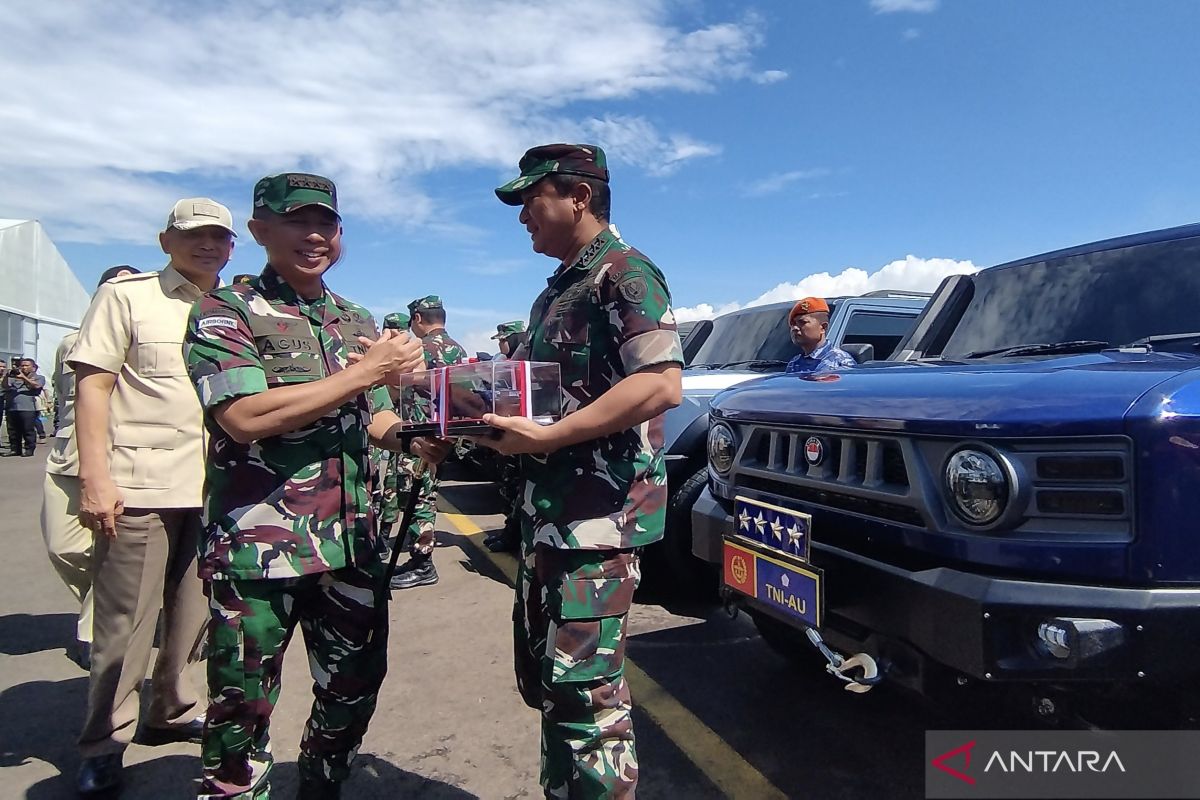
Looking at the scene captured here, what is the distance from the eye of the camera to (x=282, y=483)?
1980mm

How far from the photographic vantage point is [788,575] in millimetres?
2273

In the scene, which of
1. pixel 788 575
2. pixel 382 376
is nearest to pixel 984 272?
pixel 788 575

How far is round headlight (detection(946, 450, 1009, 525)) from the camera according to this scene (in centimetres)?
183

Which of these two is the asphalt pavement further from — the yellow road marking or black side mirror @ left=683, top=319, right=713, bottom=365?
black side mirror @ left=683, top=319, right=713, bottom=365

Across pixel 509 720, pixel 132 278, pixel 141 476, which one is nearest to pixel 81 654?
pixel 141 476

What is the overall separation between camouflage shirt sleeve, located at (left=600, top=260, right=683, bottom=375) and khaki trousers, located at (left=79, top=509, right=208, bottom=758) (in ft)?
6.16

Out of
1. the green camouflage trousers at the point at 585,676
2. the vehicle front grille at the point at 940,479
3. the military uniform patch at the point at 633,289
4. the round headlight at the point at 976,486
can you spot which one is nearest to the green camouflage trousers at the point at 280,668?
the green camouflage trousers at the point at 585,676

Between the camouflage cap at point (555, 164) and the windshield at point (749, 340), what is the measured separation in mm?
3563

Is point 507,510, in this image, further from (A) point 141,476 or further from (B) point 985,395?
(B) point 985,395

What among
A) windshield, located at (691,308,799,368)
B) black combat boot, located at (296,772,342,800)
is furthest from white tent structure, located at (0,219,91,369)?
black combat boot, located at (296,772,342,800)

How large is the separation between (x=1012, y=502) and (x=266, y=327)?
1959mm

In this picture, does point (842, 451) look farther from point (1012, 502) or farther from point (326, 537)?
point (326, 537)

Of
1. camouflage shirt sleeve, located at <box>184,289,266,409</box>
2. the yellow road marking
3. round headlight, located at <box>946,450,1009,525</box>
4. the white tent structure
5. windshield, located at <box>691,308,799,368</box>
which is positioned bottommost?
the yellow road marking

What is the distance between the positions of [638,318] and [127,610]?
2.11 metres
